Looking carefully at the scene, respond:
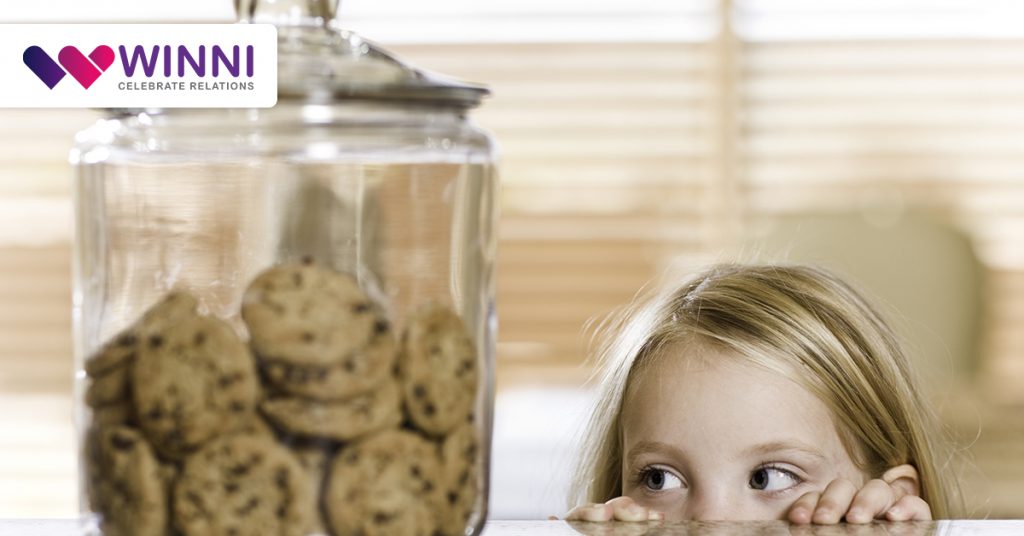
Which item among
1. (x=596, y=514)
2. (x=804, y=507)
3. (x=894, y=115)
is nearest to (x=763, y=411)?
(x=804, y=507)

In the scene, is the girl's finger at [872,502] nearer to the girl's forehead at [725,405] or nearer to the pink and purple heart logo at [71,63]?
the girl's forehead at [725,405]

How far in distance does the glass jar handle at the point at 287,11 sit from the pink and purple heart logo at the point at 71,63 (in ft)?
0.48

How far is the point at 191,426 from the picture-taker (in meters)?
0.40

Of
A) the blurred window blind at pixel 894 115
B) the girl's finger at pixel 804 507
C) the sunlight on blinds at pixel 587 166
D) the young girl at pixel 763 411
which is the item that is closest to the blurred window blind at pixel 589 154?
the sunlight on blinds at pixel 587 166

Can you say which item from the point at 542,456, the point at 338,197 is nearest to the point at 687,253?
the point at 542,456

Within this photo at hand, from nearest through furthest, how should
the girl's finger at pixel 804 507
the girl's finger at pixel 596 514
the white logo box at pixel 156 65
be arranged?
the white logo box at pixel 156 65
the girl's finger at pixel 596 514
the girl's finger at pixel 804 507

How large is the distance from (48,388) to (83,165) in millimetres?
3774

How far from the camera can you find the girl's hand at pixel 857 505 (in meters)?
0.84

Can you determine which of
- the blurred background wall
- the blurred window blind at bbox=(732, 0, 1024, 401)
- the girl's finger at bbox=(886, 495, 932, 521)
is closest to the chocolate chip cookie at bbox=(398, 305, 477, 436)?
the girl's finger at bbox=(886, 495, 932, 521)

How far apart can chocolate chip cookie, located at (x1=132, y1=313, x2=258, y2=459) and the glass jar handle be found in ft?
0.37

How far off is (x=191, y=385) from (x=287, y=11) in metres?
0.14

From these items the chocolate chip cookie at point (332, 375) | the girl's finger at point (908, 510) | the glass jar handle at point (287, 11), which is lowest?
the girl's finger at point (908, 510)

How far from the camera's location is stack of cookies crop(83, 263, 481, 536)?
0.40 meters

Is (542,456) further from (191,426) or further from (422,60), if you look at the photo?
(191,426)
